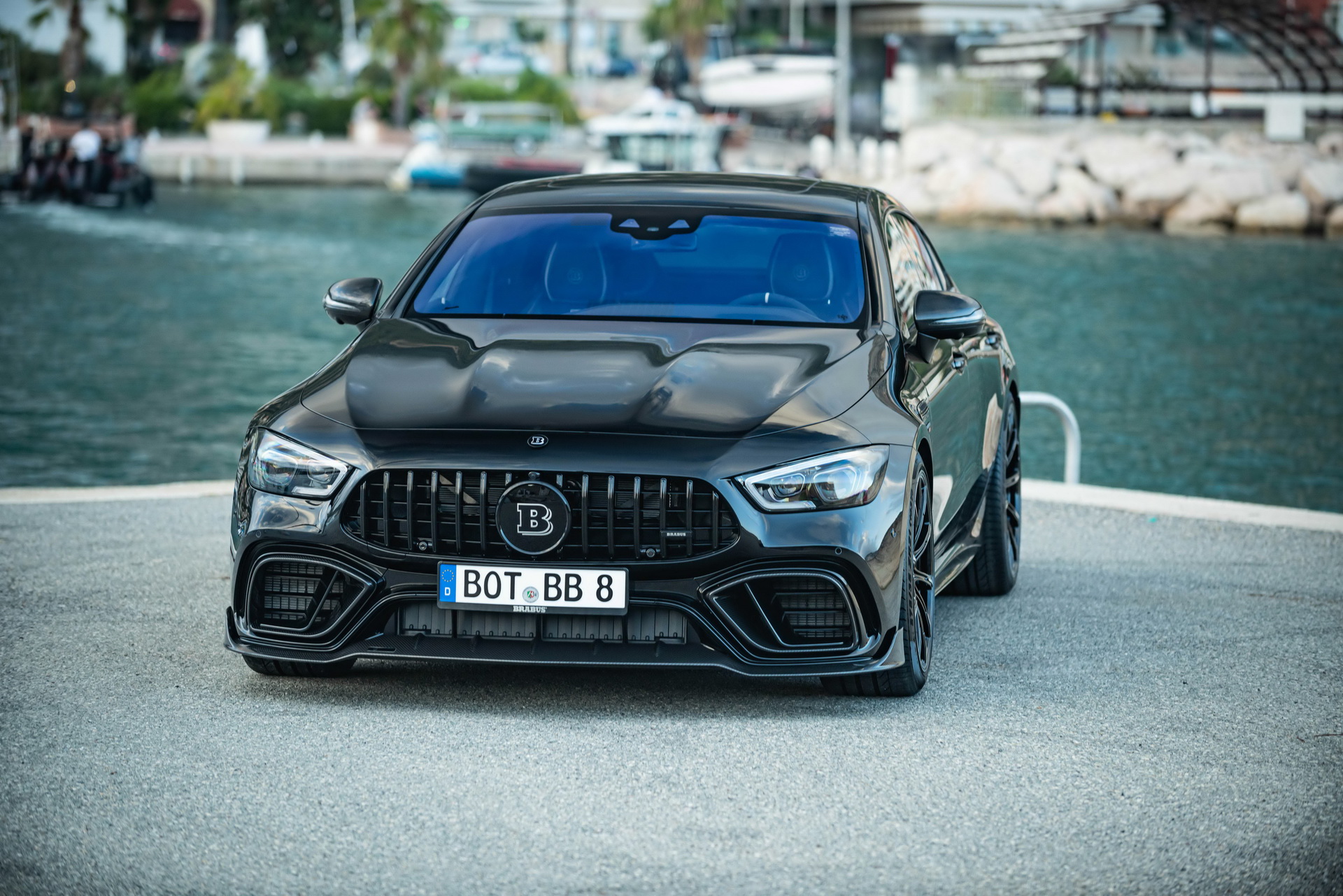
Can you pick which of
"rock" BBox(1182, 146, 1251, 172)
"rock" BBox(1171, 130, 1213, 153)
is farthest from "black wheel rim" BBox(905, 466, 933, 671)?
"rock" BBox(1171, 130, 1213, 153)

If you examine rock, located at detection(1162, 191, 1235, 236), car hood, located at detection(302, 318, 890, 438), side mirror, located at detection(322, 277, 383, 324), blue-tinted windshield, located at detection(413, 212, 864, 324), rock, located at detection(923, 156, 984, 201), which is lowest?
rock, located at detection(1162, 191, 1235, 236)

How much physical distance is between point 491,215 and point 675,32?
267 ft

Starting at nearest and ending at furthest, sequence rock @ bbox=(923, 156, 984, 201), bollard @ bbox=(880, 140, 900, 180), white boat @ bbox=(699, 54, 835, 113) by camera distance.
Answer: rock @ bbox=(923, 156, 984, 201) < bollard @ bbox=(880, 140, 900, 180) < white boat @ bbox=(699, 54, 835, 113)

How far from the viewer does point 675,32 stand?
284 ft

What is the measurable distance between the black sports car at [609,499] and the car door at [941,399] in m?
0.05

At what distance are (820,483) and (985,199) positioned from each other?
50.0 meters

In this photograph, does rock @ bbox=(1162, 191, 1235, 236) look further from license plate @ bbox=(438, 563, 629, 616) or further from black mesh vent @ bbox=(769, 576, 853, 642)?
license plate @ bbox=(438, 563, 629, 616)

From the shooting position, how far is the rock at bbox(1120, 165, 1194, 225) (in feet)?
173

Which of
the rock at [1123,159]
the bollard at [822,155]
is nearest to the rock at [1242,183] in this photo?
the rock at [1123,159]

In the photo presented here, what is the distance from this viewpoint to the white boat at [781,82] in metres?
75.8

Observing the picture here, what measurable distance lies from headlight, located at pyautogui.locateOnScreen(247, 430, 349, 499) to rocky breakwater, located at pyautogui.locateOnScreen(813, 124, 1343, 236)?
4746 cm

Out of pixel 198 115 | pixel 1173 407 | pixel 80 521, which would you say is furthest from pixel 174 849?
pixel 198 115

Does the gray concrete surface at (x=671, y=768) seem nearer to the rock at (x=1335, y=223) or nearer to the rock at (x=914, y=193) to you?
the rock at (x=1335, y=223)

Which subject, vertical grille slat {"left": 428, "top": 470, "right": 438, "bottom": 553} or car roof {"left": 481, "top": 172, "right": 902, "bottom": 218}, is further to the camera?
car roof {"left": 481, "top": 172, "right": 902, "bottom": 218}
